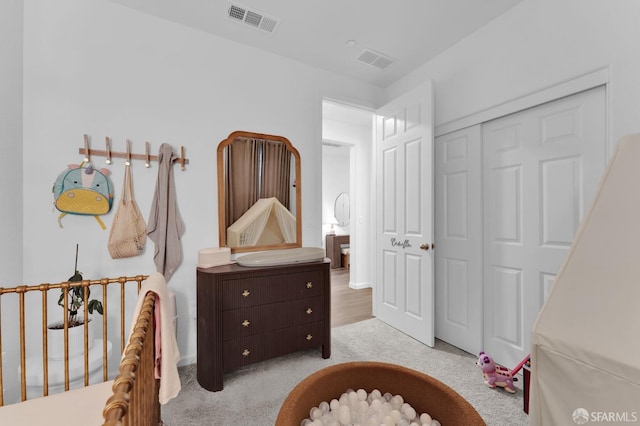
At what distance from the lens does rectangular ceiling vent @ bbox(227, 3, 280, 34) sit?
7.03ft

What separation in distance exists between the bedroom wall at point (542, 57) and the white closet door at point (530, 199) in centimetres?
14

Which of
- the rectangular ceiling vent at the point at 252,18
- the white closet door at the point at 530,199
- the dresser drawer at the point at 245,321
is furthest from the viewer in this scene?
the rectangular ceiling vent at the point at 252,18

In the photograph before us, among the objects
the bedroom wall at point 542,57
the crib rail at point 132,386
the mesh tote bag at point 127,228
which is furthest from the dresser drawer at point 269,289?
the bedroom wall at point 542,57

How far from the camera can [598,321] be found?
920 millimetres

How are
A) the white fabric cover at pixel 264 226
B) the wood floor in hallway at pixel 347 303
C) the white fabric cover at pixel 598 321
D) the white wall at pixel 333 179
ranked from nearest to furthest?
1. the white fabric cover at pixel 598 321
2. the white fabric cover at pixel 264 226
3. the wood floor in hallway at pixel 347 303
4. the white wall at pixel 333 179

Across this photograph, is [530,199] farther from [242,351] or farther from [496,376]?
[242,351]

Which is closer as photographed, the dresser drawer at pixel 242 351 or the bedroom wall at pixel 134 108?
the bedroom wall at pixel 134 108

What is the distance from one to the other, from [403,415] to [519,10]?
277 centimetres

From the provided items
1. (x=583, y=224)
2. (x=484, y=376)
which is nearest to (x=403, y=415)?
(x=583, y=224)

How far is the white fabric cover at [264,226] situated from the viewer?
252 cm

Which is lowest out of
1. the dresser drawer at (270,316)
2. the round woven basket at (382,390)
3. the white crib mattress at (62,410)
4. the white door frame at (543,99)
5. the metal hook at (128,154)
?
the dresser drawer at (270,316)

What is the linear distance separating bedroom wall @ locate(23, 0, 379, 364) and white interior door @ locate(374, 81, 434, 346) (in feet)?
3.41

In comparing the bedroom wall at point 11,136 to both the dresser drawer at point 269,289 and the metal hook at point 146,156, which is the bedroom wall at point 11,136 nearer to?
the metal hook at point 146,156

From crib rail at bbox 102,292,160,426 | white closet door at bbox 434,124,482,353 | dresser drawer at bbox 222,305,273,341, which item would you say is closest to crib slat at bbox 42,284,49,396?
crib rail at bbox 102,292,160,426
